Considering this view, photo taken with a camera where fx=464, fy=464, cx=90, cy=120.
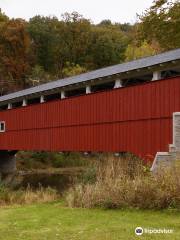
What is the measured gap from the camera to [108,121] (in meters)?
17.8

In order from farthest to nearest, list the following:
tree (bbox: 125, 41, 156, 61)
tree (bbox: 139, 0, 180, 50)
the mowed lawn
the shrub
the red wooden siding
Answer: tree (bbox: 125, 41, 156, 61)
tree (bbox: 139, 0, 180, 50)
the red wooden siding
the shrub
the mowed lawn

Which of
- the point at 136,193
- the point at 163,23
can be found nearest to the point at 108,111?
the point at 136,193

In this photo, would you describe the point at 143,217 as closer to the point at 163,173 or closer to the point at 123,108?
the point at 163,173

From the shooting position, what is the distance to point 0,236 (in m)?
8.16

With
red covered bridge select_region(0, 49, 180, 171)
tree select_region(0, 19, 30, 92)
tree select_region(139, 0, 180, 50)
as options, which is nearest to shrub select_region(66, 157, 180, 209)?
red covered bridge select_region(0, 49, 180, 171)

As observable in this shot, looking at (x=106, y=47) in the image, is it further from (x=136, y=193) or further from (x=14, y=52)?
(x=136, y=193)

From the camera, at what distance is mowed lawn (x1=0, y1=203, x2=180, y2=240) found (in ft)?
26.1

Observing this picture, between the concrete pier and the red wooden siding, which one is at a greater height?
the red wooden siding

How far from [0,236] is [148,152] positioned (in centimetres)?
830

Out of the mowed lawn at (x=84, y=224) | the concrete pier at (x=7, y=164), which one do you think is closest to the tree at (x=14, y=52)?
the concrete pier at (x=7, y=164)

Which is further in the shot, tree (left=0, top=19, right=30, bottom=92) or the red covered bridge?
tree (left=0, top=19, right=30, bottom=92)

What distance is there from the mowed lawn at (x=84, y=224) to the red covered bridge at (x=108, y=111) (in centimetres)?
464

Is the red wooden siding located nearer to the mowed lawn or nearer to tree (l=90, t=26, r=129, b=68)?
the mowed lawn

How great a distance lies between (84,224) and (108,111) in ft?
29.9
